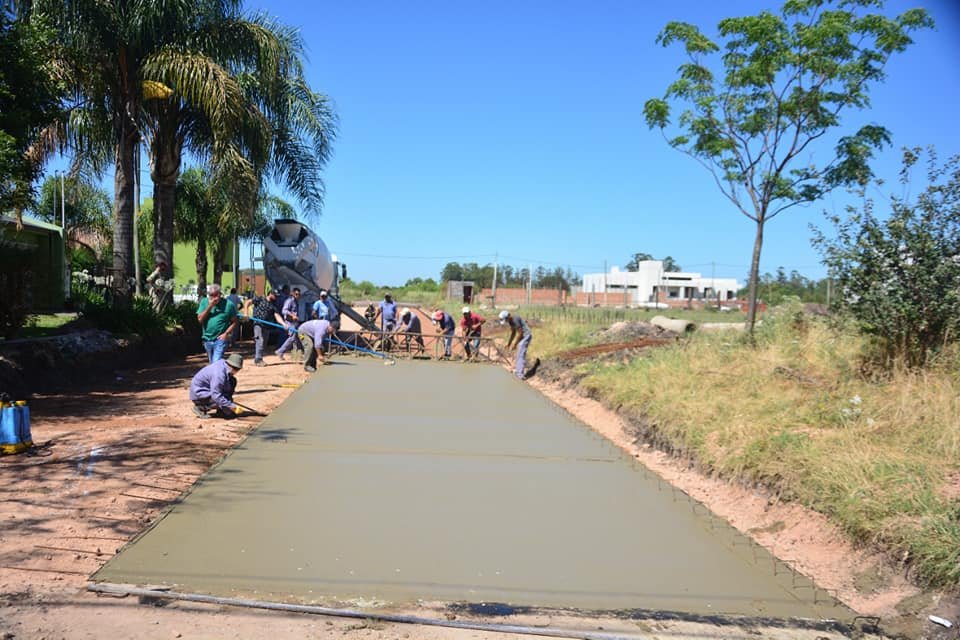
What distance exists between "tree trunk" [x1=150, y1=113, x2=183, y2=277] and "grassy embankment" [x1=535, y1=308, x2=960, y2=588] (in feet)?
36.1

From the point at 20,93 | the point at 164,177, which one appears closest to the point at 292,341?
the point at 164,177

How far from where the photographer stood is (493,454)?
7.48 meters

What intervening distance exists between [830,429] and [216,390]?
6556 mm

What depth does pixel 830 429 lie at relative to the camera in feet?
21.8

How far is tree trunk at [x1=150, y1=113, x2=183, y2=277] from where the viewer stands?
1570 centimetres

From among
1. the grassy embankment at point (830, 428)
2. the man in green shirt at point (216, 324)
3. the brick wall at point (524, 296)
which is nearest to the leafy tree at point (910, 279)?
the grassy embankment at point (830, 428)

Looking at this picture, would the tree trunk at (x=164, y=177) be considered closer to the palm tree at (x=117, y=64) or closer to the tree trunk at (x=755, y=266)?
the palm tree at (x=117, y=64)

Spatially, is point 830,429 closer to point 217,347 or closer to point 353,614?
point 353,614

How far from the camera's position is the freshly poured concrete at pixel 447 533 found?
416 cm

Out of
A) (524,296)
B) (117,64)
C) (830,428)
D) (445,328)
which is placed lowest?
(830,428)

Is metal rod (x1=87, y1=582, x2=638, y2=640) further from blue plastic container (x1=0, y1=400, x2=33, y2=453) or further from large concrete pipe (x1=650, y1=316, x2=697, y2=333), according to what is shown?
large concrete pipe (x1=650, y1=316, x2=697, y2=333)

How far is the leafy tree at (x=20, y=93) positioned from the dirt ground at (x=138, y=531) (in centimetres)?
268

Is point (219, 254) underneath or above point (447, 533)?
above

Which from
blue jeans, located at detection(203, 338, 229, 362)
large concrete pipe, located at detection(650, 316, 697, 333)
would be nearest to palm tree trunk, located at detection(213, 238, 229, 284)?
large concrete pipe, located at detection(650, 316, 697, 333)
